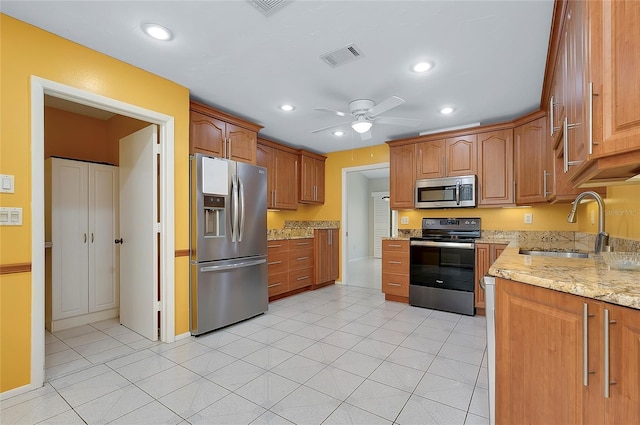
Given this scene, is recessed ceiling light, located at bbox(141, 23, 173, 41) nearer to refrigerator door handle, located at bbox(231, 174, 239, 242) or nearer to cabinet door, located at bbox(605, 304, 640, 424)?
refrigerator door handle, located at bbox(231, 174, 239, 242)

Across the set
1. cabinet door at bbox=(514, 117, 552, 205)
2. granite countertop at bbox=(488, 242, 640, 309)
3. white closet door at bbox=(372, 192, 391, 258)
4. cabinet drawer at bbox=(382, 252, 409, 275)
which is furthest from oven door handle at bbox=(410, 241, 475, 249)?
white closet door at bbox=(372, 192, 391, 258)

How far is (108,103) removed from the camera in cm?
237

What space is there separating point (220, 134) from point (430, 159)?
284 centimetres

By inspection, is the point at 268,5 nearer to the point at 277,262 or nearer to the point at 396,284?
the point at 277,262

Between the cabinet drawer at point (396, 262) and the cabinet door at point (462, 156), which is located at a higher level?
the cabinet door at point (462, 156)

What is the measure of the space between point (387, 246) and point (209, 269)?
2443mm

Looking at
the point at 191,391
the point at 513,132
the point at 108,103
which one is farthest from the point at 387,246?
the point at 108,103

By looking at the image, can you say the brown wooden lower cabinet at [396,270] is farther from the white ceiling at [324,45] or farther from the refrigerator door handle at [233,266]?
the white ceiling at [324,45]

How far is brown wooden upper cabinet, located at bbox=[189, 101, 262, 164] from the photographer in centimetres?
318

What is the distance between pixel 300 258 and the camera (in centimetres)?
465

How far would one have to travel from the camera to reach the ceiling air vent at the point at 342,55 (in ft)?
7.44

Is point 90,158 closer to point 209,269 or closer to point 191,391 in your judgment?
point 209,269

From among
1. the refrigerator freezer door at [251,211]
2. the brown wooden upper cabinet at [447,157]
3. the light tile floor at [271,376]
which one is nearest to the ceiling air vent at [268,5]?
the refrigerator freezer door at [251,211]

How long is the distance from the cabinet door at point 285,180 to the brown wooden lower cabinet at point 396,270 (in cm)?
171
